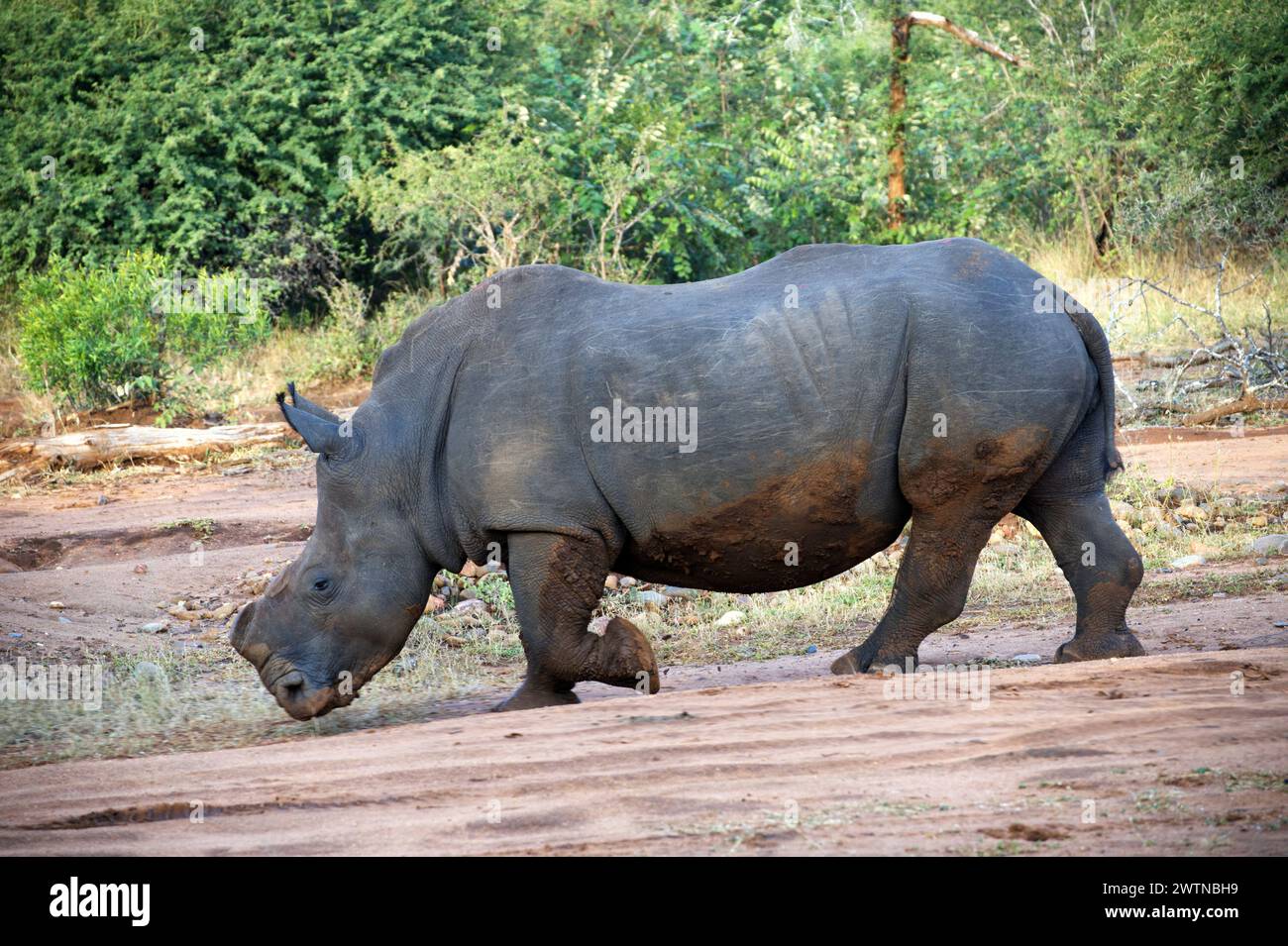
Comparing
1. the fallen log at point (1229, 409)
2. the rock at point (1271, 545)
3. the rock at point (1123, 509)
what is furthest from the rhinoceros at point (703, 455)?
the fallen log at point (1229, 409)

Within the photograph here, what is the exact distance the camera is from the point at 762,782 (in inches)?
171

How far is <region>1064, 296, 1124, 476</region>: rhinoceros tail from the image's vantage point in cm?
627

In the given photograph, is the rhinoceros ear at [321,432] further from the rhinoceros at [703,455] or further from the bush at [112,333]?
the bush at [112,333]

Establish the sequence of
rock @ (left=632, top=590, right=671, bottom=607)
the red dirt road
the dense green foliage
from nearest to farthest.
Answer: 1. the red dirt road
2. rock @ (left=632, top=590, right=671, bottom=607)
3. the dense green foliage

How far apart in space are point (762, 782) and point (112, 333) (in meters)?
12.7

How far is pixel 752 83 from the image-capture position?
71.4 ft

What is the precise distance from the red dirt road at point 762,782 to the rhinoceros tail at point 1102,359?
1.21m

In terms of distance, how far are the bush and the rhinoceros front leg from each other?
10247mm

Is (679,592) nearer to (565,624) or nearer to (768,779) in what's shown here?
(565,624)

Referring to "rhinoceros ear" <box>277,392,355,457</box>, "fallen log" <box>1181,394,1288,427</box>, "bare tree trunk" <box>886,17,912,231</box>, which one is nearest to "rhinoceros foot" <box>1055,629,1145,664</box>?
"rhinoceros ear" <box>277,392,355,457</box>

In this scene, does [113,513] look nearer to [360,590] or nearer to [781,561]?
[360,590]

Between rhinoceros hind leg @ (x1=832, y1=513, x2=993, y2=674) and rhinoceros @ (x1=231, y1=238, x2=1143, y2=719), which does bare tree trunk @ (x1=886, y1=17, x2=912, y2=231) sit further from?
rhinoceros hind leg @ (x1=832, y1=513, x2=993, y2=674)

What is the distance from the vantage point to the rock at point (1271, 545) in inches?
347

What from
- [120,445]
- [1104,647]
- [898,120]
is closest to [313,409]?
[1104,647]
